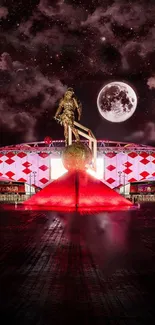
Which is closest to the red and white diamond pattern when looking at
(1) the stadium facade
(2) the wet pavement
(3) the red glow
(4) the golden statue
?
(1) the stadium facade

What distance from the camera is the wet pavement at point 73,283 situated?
325cm

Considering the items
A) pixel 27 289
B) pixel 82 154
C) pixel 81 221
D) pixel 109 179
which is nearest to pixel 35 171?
pixel 109 179

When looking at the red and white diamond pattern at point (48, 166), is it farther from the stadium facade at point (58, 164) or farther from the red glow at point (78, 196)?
the red glow at point (78, 196)

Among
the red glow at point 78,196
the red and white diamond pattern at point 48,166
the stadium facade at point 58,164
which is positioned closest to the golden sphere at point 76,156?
the red glow at point 78,196

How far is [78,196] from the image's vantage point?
15.7 meters

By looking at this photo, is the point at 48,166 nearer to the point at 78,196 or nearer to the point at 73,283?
the point at 78,196

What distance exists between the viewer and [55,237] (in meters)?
7.59

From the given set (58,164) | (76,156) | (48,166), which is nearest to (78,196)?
(76,156)

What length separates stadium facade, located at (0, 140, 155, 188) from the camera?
30.5m

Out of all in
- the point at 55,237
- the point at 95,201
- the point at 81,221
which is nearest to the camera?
the point at 55,237

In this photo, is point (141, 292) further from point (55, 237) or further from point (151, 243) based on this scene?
point (55, 237)

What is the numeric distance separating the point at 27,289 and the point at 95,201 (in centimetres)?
A: 1181

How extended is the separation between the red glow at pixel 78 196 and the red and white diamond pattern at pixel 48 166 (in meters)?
13.8

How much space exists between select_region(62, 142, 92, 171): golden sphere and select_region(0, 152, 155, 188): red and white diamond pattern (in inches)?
549
